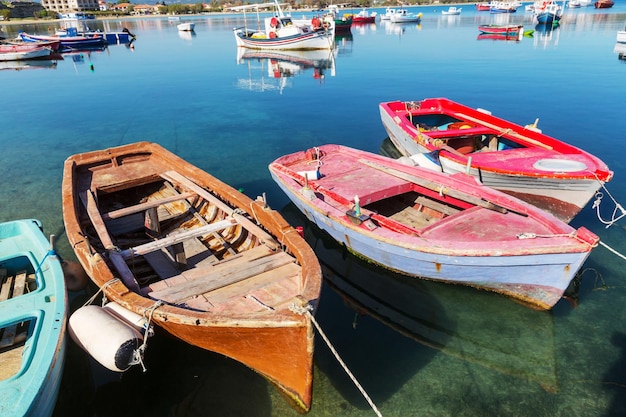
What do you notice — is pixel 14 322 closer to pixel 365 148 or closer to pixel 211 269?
pixel 211 269

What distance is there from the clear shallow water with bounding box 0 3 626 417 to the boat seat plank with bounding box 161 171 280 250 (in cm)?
236

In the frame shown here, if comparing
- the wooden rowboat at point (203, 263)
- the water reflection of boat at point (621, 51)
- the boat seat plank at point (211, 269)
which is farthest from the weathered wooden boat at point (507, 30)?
the boat seat plank at point (211, 269)

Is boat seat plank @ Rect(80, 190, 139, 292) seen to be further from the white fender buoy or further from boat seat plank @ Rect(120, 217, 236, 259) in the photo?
the white fender buoy

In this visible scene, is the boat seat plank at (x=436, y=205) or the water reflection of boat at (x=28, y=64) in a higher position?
the water reflection of boat at (x=28, y=64)

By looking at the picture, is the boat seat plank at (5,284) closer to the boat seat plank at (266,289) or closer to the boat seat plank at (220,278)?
the boat seat plank at (220,278)

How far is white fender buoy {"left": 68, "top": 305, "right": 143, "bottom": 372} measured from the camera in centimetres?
557

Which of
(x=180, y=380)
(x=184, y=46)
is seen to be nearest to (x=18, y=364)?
(x=180, y=380)

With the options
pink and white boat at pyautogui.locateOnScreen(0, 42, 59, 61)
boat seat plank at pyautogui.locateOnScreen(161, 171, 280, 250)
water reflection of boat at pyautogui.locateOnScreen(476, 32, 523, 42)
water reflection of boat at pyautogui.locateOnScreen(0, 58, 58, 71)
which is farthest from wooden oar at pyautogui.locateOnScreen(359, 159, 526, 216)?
water reflection of boat at pyautogui.locateOnScreen(476, 32, 523, 42)

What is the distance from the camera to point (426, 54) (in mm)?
45094

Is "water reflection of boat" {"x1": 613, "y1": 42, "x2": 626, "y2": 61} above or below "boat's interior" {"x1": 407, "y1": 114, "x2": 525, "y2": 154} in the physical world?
above

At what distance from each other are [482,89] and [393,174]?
851 inches

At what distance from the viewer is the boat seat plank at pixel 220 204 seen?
7676 millimetres

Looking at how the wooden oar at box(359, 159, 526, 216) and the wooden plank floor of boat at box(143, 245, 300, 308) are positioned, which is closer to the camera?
the wooden plank floor of boat at box(143, 245, 300, 308)

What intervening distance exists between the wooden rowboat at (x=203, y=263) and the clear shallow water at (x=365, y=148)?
1.61 meters
